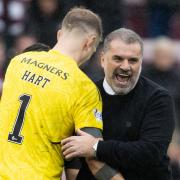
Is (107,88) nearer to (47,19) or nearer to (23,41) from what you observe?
(23,41)

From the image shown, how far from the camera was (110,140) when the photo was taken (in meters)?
5.14

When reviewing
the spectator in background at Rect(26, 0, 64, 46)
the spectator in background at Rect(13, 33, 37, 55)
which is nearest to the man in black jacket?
the spectator in background at Rect(13, 33, 37, 55)

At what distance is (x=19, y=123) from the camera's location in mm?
5086

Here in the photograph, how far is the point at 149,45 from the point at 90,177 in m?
4.78

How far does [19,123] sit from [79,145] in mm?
413

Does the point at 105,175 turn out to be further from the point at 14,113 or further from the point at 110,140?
the point at 14,113

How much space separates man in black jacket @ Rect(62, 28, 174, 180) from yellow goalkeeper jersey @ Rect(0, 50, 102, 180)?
110mm

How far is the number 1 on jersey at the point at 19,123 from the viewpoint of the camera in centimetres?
507

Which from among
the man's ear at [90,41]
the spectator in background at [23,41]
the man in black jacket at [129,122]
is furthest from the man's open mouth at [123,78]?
the spectator in background at [23,41]

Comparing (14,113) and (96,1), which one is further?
(96,1)

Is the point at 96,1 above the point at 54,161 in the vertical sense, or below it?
above

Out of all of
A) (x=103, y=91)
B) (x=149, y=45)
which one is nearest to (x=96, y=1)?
(x=149, y=45)

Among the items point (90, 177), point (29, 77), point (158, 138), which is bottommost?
point (90, 177)

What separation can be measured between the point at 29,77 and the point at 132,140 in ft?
2.61
